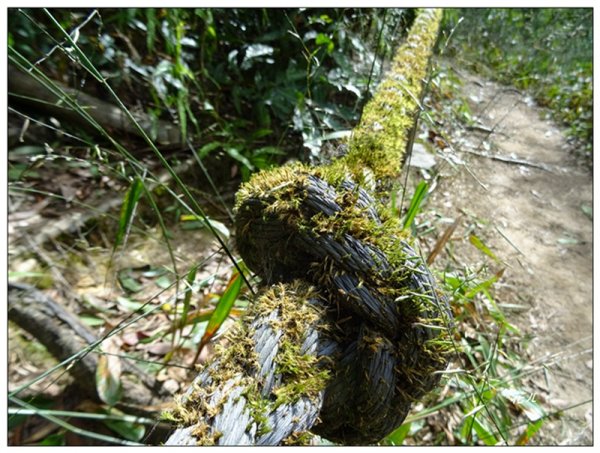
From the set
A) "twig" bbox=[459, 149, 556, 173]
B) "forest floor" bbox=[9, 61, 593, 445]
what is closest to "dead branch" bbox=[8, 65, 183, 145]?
"forest floor" bbox=[9, 61, 593, 445]

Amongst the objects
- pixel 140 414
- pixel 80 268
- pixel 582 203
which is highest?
pixel 80 268

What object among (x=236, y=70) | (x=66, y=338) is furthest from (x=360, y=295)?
(x=236, y=70)

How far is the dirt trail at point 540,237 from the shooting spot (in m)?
1.93

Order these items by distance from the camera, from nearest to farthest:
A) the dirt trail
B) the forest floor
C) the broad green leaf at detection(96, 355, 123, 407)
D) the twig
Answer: the broad green leaf at detection(96, 355, 123, 407) < the forest floor < the dirt trail < the twig

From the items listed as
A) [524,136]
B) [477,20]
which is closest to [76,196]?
[524,136]

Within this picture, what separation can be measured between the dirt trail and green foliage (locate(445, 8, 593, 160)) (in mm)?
536

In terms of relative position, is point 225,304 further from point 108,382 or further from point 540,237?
point 540,237

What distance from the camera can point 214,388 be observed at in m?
0.59

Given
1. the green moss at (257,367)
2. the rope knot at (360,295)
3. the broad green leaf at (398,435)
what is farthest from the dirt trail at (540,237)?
the green moss at (257,367)

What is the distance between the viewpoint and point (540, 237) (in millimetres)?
2779

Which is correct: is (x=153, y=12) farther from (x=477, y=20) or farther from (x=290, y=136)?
(x=477, y=20)

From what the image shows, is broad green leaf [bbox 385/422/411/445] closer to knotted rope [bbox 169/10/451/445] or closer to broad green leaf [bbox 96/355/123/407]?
knotted rope [bbox 169/10/451/445]

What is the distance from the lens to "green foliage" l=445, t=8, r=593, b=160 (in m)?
4.47

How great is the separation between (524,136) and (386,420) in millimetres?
4003
